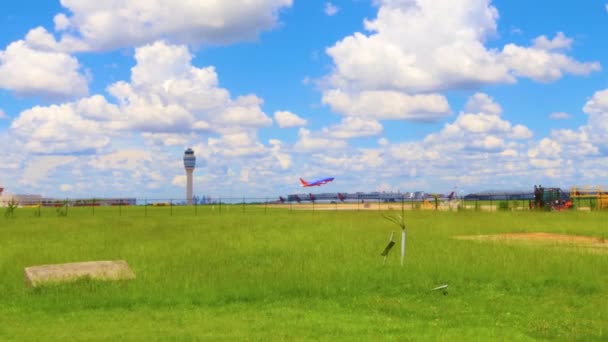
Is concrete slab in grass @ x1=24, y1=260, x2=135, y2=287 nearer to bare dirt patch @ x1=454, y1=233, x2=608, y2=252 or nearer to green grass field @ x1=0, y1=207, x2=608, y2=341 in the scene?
green grass field @ x1=0, y1=207, x2=608, y2=341

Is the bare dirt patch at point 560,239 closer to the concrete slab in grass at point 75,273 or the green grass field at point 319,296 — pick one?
the green grass field at point 319,296

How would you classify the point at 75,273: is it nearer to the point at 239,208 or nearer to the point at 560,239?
the point at 560,239

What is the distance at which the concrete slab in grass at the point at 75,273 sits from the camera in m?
19.1

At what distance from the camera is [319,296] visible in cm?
1812

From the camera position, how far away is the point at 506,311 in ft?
52.3

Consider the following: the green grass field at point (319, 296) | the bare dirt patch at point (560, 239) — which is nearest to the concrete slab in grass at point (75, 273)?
the green grass field at point (319, 296)

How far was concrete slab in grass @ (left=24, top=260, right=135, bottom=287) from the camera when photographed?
1908 centimetres

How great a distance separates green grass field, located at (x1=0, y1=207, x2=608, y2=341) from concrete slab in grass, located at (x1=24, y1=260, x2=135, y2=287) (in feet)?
1.25

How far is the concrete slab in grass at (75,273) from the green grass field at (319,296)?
38 cm

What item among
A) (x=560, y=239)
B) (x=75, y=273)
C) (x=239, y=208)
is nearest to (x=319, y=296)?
(x=75, y=273)

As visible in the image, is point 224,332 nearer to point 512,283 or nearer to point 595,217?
point 512,283

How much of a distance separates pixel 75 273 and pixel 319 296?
294 inches

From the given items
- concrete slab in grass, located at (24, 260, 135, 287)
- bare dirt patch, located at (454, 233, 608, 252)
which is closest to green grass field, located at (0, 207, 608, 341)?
concrete slab in grass, located at (24, 260, 135, 287)

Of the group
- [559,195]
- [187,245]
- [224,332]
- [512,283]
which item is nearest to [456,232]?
[187,245]
